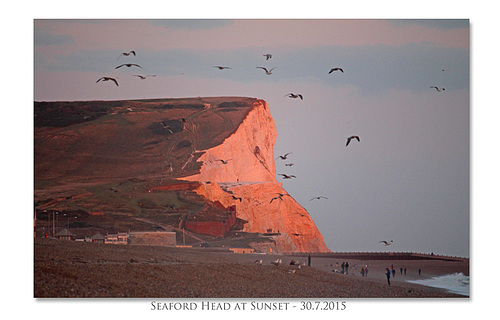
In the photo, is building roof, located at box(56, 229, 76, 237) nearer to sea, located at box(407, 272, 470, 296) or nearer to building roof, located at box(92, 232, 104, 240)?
building roof, located at box(92, 232, 104, 240)

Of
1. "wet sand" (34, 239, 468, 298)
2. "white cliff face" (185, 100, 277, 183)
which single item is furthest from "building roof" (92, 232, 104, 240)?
"white cliff face" (185, 100, 277, 183)

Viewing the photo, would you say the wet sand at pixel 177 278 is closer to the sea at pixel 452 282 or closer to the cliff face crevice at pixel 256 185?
the sea at pixel 452 282

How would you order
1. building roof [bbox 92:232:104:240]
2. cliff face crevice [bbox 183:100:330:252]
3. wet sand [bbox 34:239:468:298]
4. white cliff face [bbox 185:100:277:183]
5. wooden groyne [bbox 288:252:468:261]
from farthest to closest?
white cliff face [bbox 185:100:277:183] < cliff face crevice [bbox 183:100:330:252] < building roof [bbox 92:232:104:240] < wooden groyne [bbox 288:252:468:261] < wet sand [bbox 34:239:468:298]

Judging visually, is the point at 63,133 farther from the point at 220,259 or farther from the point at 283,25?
the point at 283,25

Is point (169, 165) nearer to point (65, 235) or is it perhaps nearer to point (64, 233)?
point (64, 233)

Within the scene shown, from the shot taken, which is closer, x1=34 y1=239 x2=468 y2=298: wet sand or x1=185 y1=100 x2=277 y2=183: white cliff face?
x1=34 y1=239 x2=468 y2=298: wet sand

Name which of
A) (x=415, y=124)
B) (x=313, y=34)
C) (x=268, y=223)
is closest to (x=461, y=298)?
(x=415, y=124)

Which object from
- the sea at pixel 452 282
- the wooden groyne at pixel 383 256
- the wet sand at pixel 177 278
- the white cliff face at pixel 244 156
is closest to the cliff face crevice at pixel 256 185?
the white cliff face at pixel 244 156
